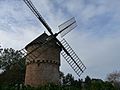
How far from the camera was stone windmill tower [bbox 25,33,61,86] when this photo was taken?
72.8ft

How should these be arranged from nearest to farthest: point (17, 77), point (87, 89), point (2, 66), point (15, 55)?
point (87, 89) → point (17, 77) → point (2, 66) → point (15, 55)

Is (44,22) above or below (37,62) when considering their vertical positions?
above

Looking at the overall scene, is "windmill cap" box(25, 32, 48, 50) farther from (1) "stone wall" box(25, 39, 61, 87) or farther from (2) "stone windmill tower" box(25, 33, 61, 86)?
(1) "stone wall" box(25, 39, 61, 87)

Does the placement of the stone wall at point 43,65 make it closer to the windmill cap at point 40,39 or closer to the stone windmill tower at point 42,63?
the stone windmill tower at point 42,63

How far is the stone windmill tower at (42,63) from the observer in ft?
72.8

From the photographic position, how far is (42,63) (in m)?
22.5

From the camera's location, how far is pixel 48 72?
22234mm

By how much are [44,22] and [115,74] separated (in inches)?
1352

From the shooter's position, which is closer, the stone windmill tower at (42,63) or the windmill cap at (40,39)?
the stone windmill tower at (42,63)

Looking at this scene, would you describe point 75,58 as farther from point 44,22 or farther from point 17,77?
point 17,77

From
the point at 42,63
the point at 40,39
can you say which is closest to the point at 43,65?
the point at 42,63

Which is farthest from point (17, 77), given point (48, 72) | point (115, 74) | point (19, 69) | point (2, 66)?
point (115, 74)

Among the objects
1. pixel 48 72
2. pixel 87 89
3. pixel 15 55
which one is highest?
pixel 15 55

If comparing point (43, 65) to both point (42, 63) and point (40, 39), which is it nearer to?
point (42, 63)
